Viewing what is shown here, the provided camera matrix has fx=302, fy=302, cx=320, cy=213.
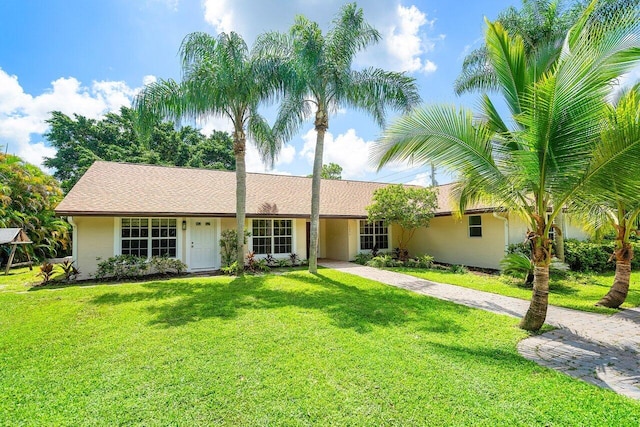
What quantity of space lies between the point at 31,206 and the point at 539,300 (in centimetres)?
2211

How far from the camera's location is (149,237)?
486 inches

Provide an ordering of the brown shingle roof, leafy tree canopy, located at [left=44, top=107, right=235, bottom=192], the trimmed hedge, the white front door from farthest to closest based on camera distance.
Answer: leafy tree canopy, located at [left=44, top=107, right=235, bottom=192]
the white front door
the trimmed hedge
the brown shingle roof

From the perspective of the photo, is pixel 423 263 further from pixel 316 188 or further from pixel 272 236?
pixel 272 236

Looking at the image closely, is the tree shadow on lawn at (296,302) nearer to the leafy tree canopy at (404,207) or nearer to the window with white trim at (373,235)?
the leafy tree canopy at (404,207)

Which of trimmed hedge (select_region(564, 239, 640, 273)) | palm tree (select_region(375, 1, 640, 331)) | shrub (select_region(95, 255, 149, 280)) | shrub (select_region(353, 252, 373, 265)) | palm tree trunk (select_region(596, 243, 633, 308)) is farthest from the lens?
shrub (select_region(353, 252, 373, 265))

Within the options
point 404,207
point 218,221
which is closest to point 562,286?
point 404,207

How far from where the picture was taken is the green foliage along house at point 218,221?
1158 cm

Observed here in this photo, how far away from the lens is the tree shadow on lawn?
6.30 m

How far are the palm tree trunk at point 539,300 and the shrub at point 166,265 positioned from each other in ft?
38.1

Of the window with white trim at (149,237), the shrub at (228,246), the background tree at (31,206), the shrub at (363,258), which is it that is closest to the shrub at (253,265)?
the shrub at (228,246)

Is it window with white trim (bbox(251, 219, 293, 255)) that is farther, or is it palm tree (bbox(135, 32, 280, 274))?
window with white trim (bbox(251, 219, 293, 255))

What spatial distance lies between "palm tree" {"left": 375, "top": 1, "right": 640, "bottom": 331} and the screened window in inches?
337

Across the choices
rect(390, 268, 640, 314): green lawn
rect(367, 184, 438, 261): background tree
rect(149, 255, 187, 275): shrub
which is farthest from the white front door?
rect(390, 268, 640, 314): green lawn

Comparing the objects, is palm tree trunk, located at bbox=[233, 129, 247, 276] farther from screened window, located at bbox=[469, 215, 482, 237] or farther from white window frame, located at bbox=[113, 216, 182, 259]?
screened window, located at bbox=[469, 215, 482, 237]
